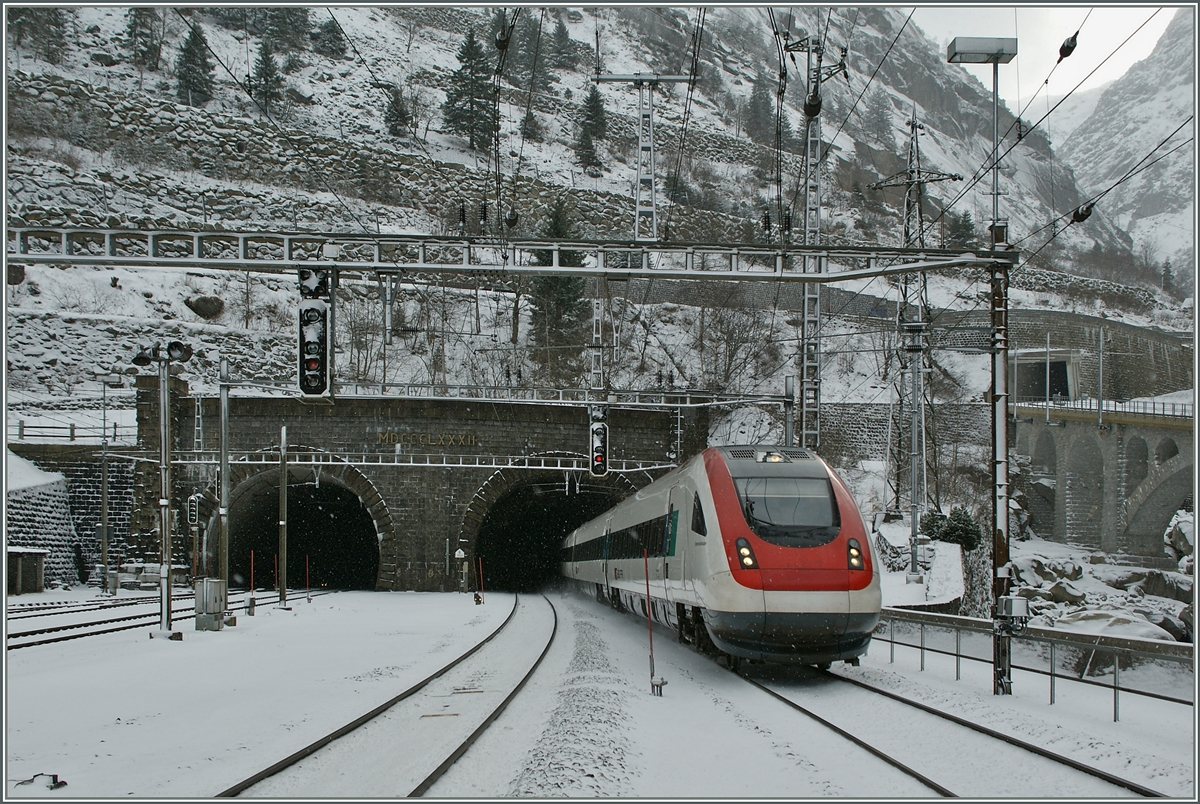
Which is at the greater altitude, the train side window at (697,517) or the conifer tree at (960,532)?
the train side window at (697,517)

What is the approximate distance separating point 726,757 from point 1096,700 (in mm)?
4528

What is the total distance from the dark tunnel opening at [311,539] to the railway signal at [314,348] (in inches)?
965

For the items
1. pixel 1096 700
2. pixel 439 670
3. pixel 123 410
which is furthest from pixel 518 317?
pixel 1096 700

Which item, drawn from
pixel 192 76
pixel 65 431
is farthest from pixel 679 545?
pixel 192 76

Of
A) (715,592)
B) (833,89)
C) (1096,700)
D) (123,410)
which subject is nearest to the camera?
(1096,700)

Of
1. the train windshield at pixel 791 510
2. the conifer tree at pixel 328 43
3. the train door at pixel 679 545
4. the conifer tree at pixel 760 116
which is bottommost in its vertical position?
the train door at pixel 679 545

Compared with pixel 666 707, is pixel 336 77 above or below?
above

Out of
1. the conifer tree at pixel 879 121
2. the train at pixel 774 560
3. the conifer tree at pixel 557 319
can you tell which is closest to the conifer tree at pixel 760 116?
the conifer tree at pixel 879 121

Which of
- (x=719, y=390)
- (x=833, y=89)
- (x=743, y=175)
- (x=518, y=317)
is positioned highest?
(x=833, y=89)

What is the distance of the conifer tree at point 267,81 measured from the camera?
78.0 metres

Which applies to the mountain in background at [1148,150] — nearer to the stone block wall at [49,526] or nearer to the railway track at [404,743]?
the stone block wall at [49,526]

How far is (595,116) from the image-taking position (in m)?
84.1

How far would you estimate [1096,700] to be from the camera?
979 cm

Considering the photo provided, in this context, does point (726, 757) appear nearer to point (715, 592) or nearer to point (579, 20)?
point (715, 592)
